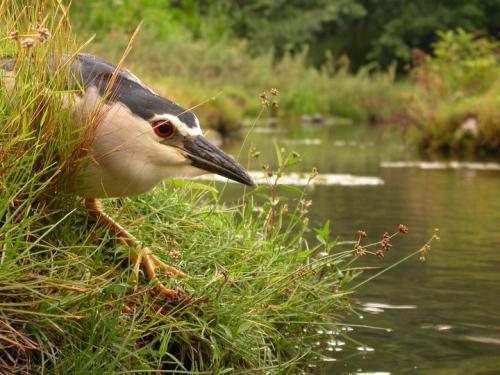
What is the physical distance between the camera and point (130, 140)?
11.0ft

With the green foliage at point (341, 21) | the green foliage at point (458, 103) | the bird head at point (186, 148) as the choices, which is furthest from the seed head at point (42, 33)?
the green foliage at point (341, 21)

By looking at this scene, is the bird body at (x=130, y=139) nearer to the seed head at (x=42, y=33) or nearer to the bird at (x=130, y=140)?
the bird at (x=130, y=140)

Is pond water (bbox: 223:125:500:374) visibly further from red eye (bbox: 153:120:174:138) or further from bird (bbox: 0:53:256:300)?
red eye (bbox: 153:120:174:138)

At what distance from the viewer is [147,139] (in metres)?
3.37

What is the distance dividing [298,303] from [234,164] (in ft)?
2.87

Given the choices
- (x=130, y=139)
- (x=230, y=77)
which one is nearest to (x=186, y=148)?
(x=130, y=139)

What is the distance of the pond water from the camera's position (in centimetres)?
438

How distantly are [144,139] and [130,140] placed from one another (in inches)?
1.8

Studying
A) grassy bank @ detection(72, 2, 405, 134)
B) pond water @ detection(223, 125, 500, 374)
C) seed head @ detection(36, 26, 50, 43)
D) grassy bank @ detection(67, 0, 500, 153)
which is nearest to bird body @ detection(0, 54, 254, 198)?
seed head @ detection(36, 26, 50, 43)

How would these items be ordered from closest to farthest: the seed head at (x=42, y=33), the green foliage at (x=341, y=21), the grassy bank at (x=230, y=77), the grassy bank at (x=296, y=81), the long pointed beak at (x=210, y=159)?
1. the seed head at (x=42, y=33)
2. the long pointed beak at (x=210, y=159)
3. the grassy bank at (x=296, y=81)
4. the grassy bank at (x=230, y=77)
5. the green foliage at (x=341, y=21)

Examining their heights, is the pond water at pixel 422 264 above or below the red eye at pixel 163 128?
below

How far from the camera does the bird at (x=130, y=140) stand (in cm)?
337

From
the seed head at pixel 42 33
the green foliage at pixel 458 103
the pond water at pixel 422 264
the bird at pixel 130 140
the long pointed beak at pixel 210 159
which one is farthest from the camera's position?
the green foliage at pixel 458 103

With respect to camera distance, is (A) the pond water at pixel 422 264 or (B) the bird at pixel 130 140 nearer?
(B) the bird at pixel 130 140
